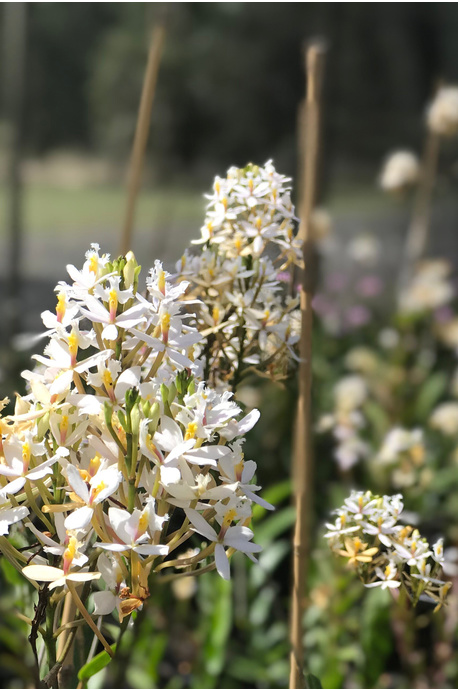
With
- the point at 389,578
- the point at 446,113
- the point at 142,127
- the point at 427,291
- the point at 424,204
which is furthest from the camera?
the point at 427,291

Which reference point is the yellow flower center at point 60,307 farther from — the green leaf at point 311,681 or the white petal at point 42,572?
the green leaf at point 311,681

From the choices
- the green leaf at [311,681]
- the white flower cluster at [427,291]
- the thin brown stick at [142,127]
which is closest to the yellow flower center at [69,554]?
the green leaf at [311,681]

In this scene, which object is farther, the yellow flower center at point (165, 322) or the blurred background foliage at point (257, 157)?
the blurred background foliage at point (257, 157)

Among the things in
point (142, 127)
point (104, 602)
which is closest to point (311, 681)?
point (104, 602)

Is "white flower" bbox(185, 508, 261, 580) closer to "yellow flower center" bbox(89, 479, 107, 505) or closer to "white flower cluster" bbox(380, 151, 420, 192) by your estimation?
"yellow flower center" bbox(89, 479, 107, 505)

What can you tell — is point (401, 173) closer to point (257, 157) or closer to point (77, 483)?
point (257, 157)

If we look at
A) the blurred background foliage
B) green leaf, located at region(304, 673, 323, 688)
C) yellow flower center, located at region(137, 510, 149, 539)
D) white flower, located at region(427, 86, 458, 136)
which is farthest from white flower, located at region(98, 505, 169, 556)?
white flower, located at region(427, 86, 458, 136)
